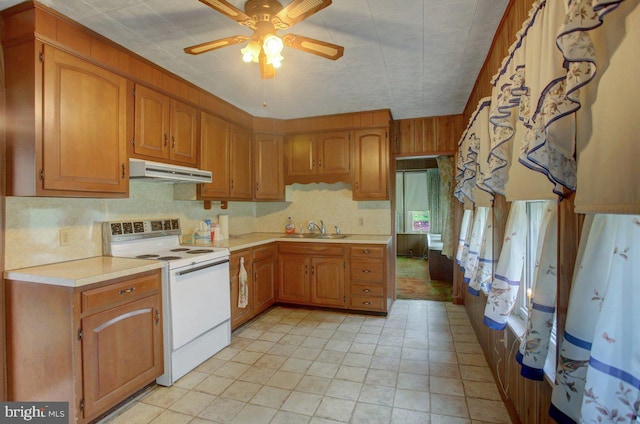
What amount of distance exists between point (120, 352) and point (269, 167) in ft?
8.94

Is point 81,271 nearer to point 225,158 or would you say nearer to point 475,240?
point 225,158

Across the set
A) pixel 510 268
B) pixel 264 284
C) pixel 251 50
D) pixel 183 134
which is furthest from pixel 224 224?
pixel 510 268

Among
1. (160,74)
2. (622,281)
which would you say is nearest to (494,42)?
(622,281)

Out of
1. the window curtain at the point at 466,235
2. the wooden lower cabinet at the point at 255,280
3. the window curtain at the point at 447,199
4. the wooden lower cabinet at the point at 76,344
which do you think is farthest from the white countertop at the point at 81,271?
the window curtain at the point at 447,199

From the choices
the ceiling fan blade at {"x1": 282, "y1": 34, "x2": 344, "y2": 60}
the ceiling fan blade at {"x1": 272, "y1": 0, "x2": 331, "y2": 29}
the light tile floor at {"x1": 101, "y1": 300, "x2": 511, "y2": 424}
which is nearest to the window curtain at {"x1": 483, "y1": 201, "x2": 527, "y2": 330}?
the light tile floor at {"x1": 101, "y1": 300, "x2": 511, "y2": 424}

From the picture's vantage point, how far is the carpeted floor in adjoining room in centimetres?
454

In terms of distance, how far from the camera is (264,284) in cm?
374

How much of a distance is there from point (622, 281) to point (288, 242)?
3.28 m

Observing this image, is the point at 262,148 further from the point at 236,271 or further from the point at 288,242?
the point at 236,271

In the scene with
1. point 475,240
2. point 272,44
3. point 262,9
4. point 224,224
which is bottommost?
point 475,240

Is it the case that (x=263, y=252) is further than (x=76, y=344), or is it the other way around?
(x=263, y=252)

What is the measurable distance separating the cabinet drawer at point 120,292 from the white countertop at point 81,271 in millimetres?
58

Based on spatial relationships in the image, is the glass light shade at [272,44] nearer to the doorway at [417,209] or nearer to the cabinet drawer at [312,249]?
the cabinet drawer at [312,249]

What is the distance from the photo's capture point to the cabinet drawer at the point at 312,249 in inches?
147
